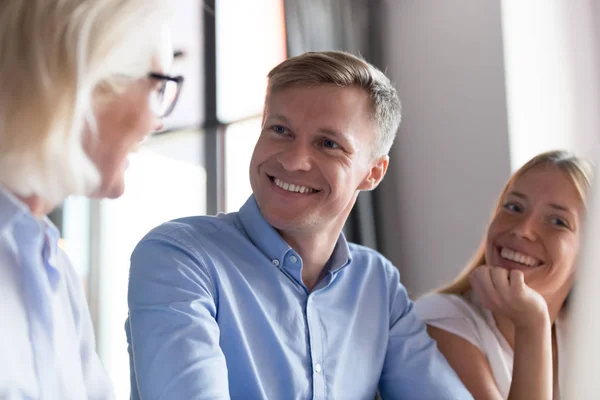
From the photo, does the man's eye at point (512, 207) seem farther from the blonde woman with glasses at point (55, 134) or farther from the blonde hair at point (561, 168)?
the blonde woman with glasses at point (55, 134)

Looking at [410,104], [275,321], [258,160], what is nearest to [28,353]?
[275,321]

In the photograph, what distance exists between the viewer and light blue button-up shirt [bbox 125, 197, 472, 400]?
3.15ft

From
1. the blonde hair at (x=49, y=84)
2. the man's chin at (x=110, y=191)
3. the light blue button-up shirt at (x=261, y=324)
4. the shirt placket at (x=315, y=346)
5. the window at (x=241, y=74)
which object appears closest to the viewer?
the blonde hair at (x=49, y=84)

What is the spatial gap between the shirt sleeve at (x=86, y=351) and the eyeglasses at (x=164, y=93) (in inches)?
10.0

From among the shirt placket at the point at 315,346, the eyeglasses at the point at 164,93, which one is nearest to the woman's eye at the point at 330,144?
the shirt placket at the point at 315,346

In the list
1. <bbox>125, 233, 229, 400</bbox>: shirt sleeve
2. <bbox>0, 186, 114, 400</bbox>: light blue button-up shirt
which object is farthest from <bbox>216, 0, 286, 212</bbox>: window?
<bbox>0, 186, 114, 400</bbox>: light blue button-up shirt

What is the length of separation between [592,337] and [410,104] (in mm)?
1632

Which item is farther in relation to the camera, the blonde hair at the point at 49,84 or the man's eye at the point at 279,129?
the man's eye at the point at 279,129

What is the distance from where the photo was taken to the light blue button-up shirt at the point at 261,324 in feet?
3.15

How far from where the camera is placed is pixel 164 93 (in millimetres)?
897

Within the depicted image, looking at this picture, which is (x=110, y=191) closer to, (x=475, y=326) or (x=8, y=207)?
(x=8, y=207)

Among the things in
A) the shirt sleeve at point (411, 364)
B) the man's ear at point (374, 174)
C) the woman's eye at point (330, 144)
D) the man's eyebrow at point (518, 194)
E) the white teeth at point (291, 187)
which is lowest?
the shirt sleeve at point (411, 364)

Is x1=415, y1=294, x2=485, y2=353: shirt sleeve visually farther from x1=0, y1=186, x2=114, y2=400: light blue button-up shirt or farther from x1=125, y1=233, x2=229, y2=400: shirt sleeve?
x1=0, y1=186, x2=114, y2=400: light blue button-up shirt

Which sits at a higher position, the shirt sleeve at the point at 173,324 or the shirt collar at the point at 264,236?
the shirt collar at the point at 264,236
